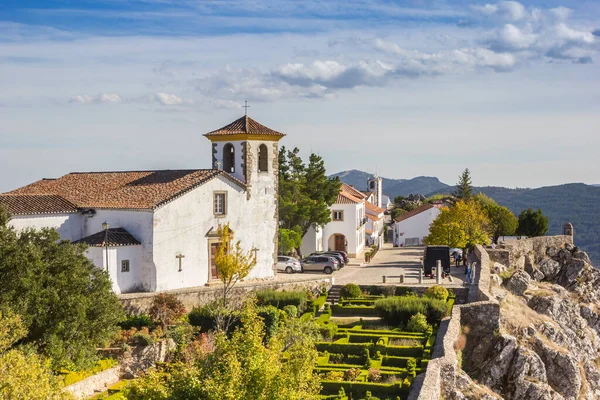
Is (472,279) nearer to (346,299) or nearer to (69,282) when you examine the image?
(346,299)

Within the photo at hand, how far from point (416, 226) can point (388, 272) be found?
111 feet

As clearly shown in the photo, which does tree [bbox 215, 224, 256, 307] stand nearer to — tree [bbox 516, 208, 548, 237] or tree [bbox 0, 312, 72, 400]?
tree [bbox 0, 312, 72, 400]

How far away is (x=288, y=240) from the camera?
52.5m

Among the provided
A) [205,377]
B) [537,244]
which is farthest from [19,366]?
[537,244]

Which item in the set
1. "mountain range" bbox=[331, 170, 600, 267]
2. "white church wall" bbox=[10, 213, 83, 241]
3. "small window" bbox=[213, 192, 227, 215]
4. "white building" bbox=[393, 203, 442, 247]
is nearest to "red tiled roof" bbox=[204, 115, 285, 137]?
"small window" bbox=[213, 192, 227, 215]

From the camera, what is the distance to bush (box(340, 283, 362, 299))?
3812 cm

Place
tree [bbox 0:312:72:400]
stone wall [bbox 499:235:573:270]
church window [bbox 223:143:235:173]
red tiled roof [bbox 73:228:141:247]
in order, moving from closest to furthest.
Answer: tree [bbox 0:312:72:400]
red tiled roof [bbox 73:228:141:247]
church window [bbox 223:143:235:173]
stone wall [bbox 499:235:573:270]

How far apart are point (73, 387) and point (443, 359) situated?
41.9 feet

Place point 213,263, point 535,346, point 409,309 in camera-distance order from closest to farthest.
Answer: point 409,309, point 535,346, point 213,263

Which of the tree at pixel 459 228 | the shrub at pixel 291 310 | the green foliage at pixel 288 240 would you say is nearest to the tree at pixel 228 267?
the shrub at pixel 291 310

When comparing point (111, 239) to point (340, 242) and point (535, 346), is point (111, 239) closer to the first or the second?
point (535, 346)

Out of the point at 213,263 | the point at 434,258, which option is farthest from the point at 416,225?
the point at 213,263

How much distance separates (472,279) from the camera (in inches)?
1609

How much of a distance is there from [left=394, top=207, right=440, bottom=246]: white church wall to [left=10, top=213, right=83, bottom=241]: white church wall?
49.8 meters
